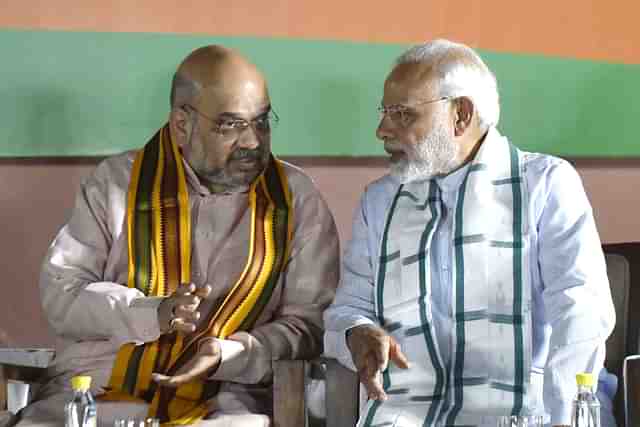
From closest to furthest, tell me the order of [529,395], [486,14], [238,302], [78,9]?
1. [529,395]
2. [238,302]
3. [78,9]
4. [486,14]

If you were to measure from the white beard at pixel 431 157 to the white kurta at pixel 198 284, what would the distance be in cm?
37

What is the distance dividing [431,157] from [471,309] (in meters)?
0.44

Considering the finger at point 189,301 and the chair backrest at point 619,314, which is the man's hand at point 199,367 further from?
the chair backrest at point 619,314

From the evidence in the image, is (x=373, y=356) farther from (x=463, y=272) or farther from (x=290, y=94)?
(x=290, y=94)

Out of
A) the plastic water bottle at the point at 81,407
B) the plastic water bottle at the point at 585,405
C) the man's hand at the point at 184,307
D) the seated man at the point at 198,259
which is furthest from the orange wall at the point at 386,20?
the plastic water bottle at the point at 585,405

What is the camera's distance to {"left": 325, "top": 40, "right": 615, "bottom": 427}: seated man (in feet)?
12.6

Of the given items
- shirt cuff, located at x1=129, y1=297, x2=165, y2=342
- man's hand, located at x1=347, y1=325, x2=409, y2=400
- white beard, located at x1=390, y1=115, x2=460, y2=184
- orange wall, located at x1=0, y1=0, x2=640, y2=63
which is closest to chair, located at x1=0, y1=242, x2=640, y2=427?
man's hand, located at x1=347, y1=325, x2=409, y2=400

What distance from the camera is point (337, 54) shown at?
15.5 feet

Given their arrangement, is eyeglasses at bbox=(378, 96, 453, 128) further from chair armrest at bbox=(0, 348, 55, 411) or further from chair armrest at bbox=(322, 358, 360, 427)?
chair armrest at bbox=(0, 348, 55, 411)

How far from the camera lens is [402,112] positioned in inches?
163

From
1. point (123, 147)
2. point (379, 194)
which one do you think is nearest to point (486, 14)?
point (379, 194)

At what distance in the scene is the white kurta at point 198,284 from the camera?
4113mm

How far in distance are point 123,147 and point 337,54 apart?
75 cm

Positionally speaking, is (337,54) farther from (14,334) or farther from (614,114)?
(14,334)
